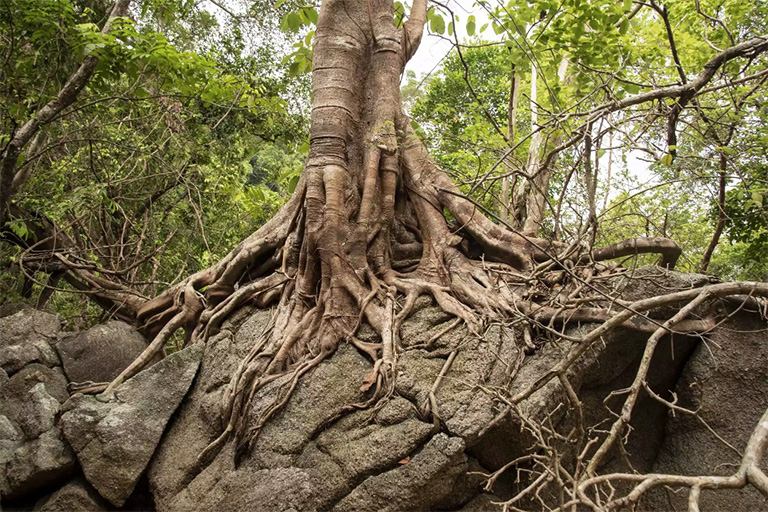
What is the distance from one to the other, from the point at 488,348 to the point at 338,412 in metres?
1.13

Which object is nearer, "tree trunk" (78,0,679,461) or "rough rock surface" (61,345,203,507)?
"rough rock surface" (61,345,203,507)

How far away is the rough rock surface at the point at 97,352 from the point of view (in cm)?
564

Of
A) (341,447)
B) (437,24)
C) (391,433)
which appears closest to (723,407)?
(391,433)

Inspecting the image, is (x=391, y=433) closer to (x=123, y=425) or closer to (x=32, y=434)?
(x=123, y=425)

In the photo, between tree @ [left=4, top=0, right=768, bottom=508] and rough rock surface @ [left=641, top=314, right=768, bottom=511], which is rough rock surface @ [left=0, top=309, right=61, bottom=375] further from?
rough rock surface @ [left=641, top=314, right=768, bottom=511]

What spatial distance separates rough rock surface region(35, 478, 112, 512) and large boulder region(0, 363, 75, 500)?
0.14 metres

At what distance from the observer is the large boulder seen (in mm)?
4473

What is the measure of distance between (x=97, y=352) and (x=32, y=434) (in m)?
1.11

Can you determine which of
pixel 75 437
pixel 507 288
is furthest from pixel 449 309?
pixel 75 437

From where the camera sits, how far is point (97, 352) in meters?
5.75

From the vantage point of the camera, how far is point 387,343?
4305 millimetres

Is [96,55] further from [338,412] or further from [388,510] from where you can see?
[388,510]

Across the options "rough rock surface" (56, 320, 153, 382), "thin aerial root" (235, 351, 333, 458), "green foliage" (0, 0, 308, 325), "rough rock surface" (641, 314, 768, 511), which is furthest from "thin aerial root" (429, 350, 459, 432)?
"rough rock surface" (56, 320, 153, 382)

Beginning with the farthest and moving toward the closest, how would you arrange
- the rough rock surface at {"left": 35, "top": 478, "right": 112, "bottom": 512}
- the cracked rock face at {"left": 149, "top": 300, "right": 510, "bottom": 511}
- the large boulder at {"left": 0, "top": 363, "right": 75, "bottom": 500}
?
the large boulder at {"left": 0, "top": 363, "right": 75, "bottom": 500}
the rough rock surface at {"left": 35, "top": 478, "right": 112, "bottom": 512}
the cracked rock face at {"left": 149, "top": 300, "right": 510, "bottom": 511}
